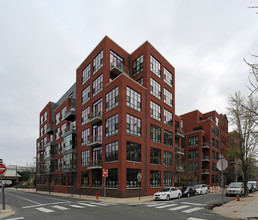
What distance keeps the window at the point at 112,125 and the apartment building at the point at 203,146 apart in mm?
31318

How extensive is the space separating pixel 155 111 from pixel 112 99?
7879mm

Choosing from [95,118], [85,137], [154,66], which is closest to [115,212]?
[95,118]

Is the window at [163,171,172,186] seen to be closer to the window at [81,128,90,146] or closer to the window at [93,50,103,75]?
the window at [81,128,90,146]

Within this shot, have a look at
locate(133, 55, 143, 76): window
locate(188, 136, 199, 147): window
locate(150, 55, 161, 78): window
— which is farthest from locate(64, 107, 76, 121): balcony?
locate(188, 136, 199, 147): window

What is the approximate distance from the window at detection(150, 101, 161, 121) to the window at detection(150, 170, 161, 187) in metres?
8.04

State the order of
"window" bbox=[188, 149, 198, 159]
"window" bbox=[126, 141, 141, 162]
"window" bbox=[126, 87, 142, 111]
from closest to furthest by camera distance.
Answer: "window" bbox=[126, 141, 141, 162], "window" bbox=[126, 87, 142, 111], "window" bbox=[188, 149, 198, 159]

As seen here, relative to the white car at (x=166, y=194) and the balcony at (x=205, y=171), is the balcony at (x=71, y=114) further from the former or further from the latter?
the balcony at (x=205, y=171)

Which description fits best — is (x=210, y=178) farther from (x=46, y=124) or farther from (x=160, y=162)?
(x=46, y=124)

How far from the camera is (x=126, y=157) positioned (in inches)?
1102

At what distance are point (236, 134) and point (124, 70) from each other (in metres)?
17.7

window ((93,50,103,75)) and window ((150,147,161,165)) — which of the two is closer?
window ((150,147,161,165))

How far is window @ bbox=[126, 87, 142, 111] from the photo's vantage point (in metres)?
29.8

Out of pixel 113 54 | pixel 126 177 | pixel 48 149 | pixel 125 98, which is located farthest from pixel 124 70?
pixel 48 149

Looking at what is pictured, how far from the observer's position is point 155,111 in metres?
35.3
